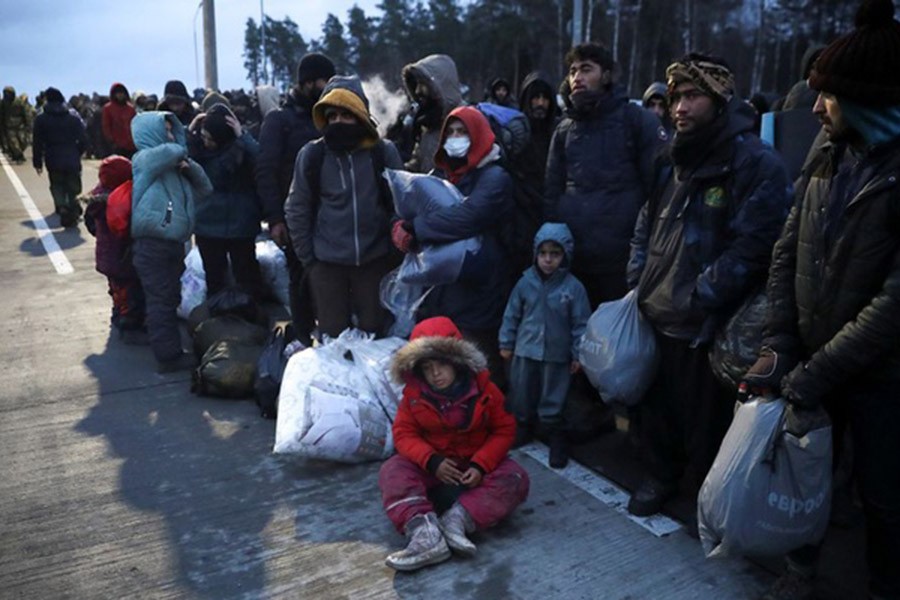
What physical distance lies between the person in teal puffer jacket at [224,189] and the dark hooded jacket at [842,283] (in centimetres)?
396

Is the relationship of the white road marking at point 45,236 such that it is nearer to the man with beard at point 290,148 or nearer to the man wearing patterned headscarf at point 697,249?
the man with beard at point 290,148

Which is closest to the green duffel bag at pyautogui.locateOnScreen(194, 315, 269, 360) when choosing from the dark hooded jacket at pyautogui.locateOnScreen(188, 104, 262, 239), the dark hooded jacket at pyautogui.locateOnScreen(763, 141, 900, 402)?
the dark hooded jacket at pyautogui.locateOnScreen(188, 104, 262, 239)

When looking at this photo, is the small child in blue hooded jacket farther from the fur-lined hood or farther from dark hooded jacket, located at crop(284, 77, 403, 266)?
dark hooded jacket, located at crop(284, 77, 403, 266)

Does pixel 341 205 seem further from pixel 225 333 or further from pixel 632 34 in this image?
pixel 632 34

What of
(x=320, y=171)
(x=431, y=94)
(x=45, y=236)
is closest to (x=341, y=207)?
(x=320, y=171)

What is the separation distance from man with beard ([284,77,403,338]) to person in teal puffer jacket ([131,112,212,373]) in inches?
49.6

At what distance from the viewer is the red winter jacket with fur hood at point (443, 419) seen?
328cm

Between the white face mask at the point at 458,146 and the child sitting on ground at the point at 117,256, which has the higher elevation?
the white face mask at the point at 458,146

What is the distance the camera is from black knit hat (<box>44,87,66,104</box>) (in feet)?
35.3

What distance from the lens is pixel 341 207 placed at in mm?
4348

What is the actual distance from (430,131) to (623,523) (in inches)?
110

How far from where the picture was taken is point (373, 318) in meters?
4.60

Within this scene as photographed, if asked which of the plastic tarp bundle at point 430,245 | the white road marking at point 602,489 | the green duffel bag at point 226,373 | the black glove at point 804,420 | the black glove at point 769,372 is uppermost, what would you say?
the plastic tarp bundle at point 430,245

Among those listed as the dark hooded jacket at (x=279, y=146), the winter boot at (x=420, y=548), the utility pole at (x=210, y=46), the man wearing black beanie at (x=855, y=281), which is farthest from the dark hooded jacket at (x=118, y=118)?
the man wearing black beanie at (x=855, y=281)
